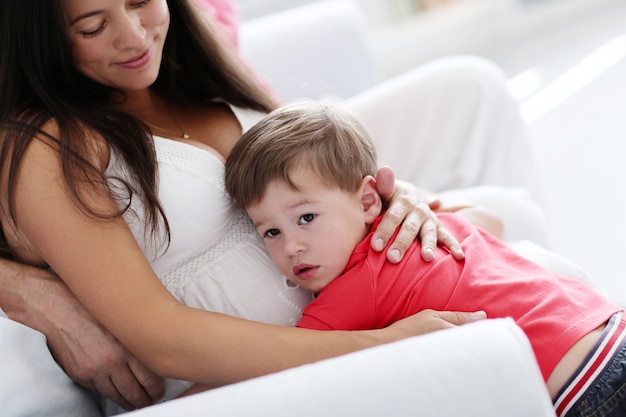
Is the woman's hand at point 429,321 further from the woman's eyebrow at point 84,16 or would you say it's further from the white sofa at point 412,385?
the woman's eyebrow at point 84,16

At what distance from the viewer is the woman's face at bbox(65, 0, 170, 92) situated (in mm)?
1218

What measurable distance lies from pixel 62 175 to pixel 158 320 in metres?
0.24

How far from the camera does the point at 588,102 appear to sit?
2.89 metres

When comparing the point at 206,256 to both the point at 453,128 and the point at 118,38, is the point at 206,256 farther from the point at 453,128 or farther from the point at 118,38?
the point at 453,128

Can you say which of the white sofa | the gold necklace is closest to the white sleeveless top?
the gold necklace

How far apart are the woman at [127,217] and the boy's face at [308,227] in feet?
0.25

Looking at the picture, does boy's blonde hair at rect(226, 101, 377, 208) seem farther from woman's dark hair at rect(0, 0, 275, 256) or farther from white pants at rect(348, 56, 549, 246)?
white pants at rect(348, 56, 549, 246)

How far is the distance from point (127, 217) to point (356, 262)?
1.16ft

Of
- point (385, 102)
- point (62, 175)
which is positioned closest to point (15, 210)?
point (62, 175)

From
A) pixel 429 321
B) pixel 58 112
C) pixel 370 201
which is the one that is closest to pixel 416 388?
pixel 429 321

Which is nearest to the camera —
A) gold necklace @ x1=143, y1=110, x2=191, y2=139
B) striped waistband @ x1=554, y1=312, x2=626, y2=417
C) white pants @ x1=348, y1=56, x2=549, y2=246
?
striped waistband @ x1=554, y1=312, x2=626, y2=417

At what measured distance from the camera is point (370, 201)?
1343 millimetres

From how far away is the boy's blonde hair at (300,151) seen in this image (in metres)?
1.24

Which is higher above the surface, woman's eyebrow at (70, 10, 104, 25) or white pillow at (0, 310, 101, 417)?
woman's eyebrow at (70, 10, 104, 25)
